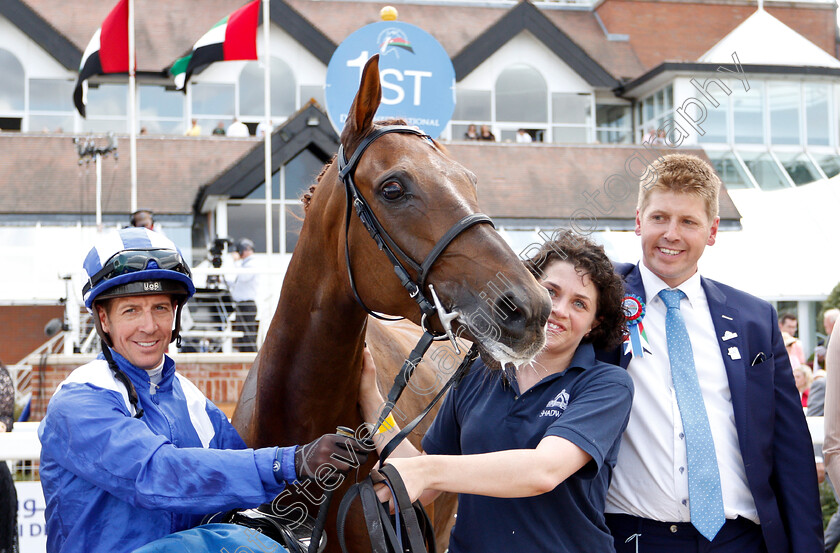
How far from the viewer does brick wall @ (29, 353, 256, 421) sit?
7.11m

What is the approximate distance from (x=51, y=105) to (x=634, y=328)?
749 inches

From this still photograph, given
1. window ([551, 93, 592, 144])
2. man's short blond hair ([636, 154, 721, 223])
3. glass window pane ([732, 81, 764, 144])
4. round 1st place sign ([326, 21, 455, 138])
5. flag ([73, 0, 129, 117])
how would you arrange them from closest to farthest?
man's short blond hair ([636, 154, 721, 223]) < round 1st place sign ([326, 21, 455, 138]) < flag ([73, 0, 129, 117]) < glass window pane ([732, 81, 764, 144]) < window ([551, 93, 592, 144])

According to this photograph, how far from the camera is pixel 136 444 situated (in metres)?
1.88

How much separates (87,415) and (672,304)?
1.70 metres

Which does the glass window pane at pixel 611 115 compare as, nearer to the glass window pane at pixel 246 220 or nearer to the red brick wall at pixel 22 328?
the glass window pane at pixel 246 220

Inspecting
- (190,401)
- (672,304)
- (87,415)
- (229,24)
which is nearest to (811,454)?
(672,304)

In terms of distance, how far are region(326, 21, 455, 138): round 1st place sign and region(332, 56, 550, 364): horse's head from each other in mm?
3755

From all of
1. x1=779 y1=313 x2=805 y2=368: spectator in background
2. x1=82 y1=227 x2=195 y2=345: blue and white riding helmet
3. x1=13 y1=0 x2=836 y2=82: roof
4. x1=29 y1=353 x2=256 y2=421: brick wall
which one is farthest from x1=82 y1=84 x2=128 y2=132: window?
x1=82 y1=227 x2=195 y2=345: blue and white riding helmet

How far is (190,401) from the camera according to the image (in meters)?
2.32

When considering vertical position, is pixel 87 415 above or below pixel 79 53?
below

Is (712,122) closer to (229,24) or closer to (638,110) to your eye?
(638,110)

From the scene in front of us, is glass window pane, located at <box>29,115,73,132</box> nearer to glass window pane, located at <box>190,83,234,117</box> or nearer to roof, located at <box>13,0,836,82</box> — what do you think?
roof, located at <box>13,0,836,82</box>

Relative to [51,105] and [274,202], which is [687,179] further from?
[51,105]

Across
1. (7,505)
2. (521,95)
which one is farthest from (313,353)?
(521,95)
